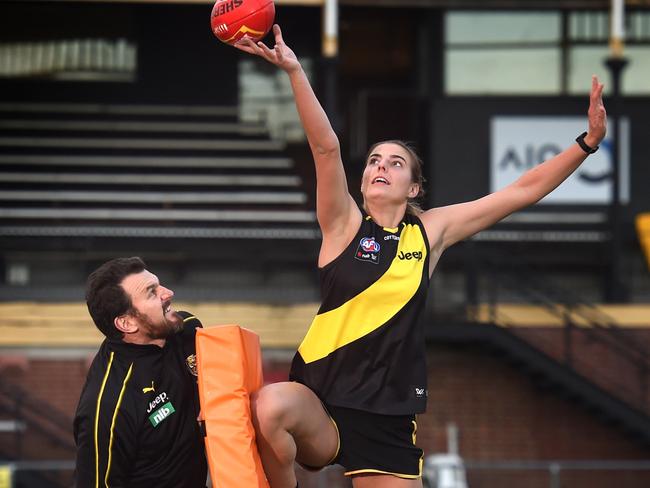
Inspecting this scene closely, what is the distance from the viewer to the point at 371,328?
601 cm

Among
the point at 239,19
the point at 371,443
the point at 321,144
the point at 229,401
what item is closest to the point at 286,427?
the point at 229,401

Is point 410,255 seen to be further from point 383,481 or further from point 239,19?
point 239,19

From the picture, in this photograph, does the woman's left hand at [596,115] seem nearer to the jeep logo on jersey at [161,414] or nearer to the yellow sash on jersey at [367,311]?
the yellow sash on jersey at [367,311]

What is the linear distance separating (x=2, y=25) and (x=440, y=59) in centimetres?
614

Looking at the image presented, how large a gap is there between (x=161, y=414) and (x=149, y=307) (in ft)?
1.57

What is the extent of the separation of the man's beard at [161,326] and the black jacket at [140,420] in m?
0.10

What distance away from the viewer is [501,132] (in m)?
17.8

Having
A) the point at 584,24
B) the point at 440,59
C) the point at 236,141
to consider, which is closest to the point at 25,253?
the point at 236,141

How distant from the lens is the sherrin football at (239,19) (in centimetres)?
580

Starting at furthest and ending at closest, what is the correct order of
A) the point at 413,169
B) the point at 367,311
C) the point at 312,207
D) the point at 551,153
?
the point at 312,207, the point at 551,153, the point at 413,169, the point at 367,311

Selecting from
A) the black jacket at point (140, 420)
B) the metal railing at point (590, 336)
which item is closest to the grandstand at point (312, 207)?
the metal railing at point (590, 336)

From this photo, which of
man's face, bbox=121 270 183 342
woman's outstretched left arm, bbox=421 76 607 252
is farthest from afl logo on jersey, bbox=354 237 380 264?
man's face, bbox=121 270 183 342

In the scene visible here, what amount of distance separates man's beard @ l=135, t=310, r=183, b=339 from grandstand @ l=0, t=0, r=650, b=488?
9269 mm

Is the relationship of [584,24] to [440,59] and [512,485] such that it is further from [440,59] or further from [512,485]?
[512,485]
